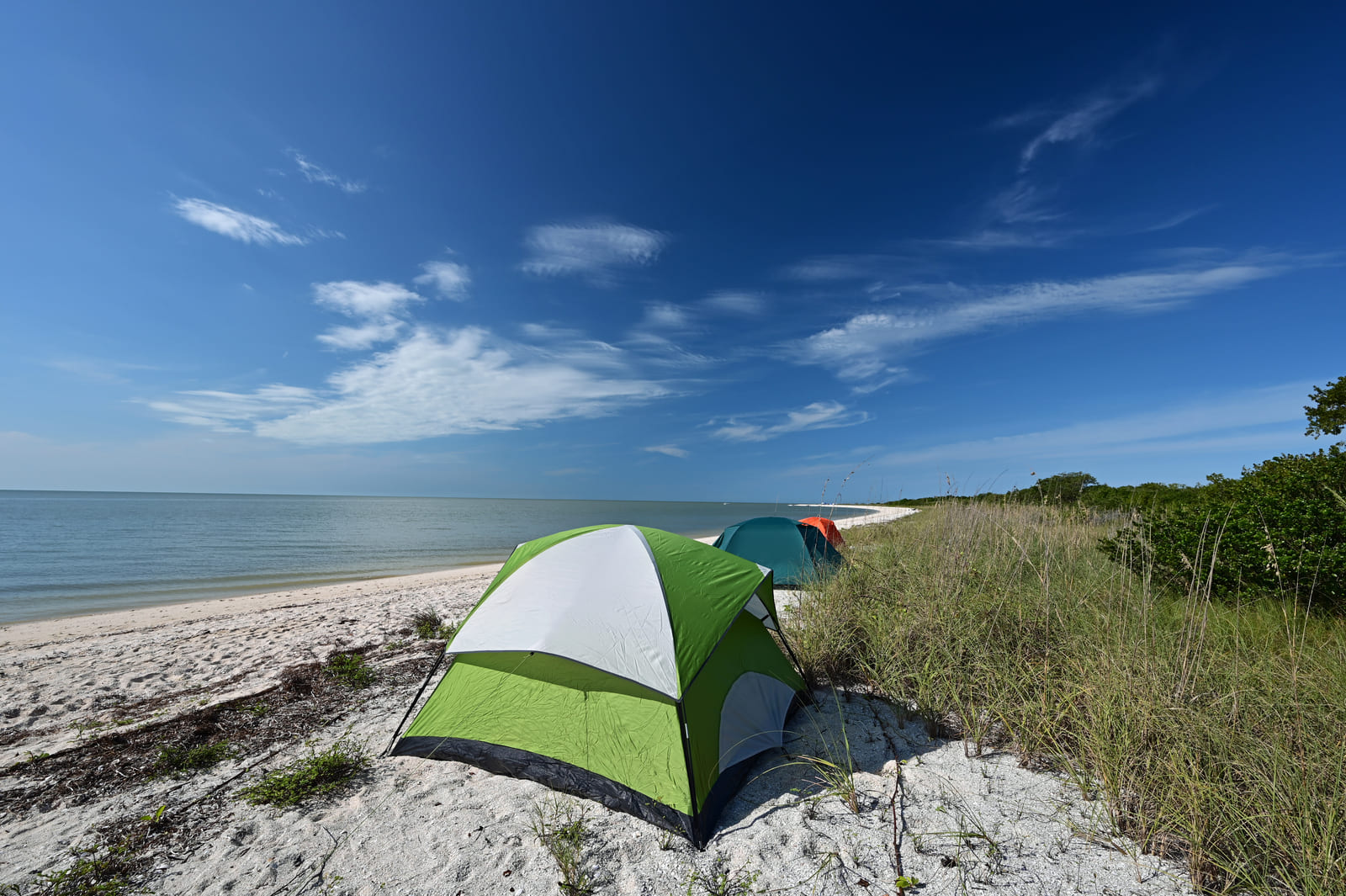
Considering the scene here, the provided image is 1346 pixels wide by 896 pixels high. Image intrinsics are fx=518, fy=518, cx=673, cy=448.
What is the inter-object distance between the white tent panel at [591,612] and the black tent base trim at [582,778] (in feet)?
2.05

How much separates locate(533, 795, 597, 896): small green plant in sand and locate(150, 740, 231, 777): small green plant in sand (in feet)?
8.11

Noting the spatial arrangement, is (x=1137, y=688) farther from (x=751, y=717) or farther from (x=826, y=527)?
(x=826, y=527)

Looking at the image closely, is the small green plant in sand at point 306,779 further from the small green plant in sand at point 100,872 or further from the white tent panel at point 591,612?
the white tent panel at point 591,612

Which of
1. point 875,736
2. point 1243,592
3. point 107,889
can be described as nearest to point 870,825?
point 875,736

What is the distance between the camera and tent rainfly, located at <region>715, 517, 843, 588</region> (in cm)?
908

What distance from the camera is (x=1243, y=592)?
5.14m

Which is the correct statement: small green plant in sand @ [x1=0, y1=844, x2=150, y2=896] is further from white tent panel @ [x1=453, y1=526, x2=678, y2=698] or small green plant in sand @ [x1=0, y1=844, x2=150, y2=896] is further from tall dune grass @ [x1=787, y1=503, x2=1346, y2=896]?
tall dune grass @ [x1=787, y1=503, x2=1346, y2=896]

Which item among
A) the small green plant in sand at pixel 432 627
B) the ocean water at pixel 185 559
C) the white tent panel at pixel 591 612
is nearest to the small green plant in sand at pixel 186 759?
the white tent panel at pixel 591 612

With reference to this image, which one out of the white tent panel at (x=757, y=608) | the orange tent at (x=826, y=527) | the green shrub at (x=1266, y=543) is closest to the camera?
the white tent panel at (x=757, y=608)

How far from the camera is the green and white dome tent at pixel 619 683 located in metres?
3.10

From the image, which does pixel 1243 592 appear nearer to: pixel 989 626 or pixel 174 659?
pixel 989 626

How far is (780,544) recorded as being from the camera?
9.29m

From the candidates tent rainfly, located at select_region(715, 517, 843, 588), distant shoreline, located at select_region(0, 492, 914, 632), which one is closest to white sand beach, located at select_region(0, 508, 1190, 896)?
distant shoreline, located at select_region(0, 492, 914, 632)

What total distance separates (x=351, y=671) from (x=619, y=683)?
370 cm
